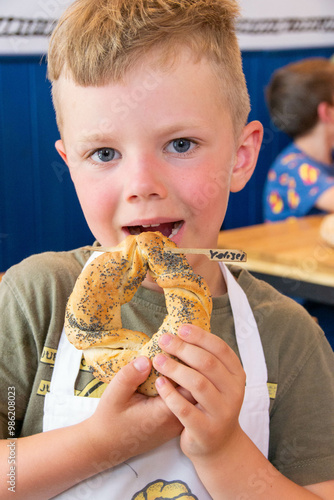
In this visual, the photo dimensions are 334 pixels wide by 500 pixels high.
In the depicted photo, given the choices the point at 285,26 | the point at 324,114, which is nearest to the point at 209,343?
the point at 324,114

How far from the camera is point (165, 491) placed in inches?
42.6

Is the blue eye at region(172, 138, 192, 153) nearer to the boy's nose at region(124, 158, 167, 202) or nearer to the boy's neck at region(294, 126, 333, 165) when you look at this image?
the boy's nose at region(124, 158, 167, 202)

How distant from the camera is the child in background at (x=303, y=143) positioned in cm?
325

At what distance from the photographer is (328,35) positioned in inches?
206

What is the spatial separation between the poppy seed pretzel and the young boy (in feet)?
0.14

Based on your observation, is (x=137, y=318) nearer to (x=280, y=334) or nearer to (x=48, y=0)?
(x=280, y=334)

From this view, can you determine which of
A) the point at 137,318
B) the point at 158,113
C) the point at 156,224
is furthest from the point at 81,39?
the point at 137,318

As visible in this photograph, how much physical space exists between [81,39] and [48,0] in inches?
91.9

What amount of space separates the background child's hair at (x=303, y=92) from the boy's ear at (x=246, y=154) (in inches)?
108

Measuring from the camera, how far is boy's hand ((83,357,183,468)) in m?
0.87

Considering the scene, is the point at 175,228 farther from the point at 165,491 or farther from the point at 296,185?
the point at 296,185

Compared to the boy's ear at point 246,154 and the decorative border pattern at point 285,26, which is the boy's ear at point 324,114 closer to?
the decorative border pattern at point 285,26

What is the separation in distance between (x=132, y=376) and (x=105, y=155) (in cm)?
40


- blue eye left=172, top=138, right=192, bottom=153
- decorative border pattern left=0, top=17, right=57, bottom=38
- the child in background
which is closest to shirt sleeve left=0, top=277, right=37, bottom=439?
blue eye left=172, top=138, right=192, bottom=153
